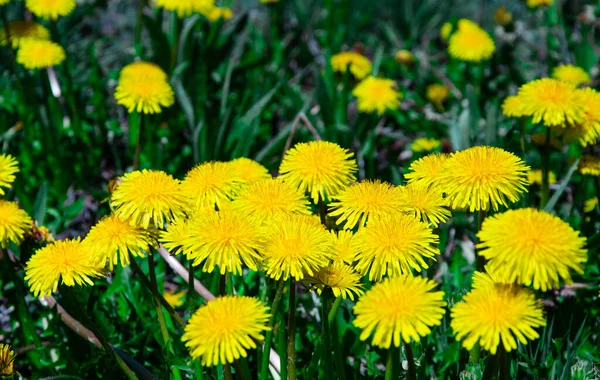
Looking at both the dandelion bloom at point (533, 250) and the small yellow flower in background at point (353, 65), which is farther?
the small yellow flower in background at point (353, 65)

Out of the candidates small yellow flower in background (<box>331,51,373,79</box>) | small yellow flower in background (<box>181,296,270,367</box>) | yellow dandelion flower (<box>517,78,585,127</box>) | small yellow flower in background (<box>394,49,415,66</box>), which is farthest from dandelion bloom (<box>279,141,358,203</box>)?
small yellow flower in background (<box>394,49,415,66</box>)

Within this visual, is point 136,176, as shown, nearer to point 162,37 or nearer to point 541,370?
point 541,370

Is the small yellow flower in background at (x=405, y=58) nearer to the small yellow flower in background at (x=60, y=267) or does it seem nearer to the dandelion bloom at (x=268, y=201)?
the dandelion bloom at (x=268, y=201)

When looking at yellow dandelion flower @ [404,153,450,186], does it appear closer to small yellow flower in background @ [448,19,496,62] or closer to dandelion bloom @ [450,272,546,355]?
dandelion bloom @ [450,272,546,355]

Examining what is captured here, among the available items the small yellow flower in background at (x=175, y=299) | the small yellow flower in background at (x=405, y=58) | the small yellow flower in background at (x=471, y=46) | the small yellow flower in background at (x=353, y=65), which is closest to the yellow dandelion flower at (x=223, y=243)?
the small yellow flower in background at (x=175, y=299)

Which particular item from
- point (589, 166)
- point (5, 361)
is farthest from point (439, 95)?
point (5, 361)

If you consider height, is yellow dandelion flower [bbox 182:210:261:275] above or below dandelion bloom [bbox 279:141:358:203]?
below

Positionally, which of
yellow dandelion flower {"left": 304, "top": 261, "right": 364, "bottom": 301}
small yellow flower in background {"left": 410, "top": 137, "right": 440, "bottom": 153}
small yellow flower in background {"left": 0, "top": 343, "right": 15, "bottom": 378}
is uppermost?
small yellow flower in background {"left": 410, "top": 137, "right": 440, "bottom": 153}
